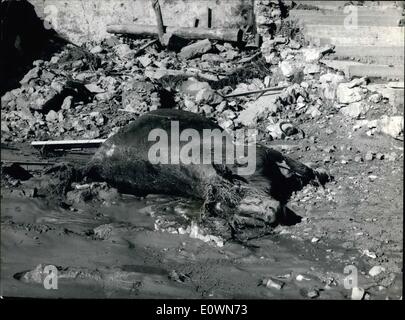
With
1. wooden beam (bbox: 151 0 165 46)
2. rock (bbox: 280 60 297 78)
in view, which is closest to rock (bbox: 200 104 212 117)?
rock (bbox: 280 60 297 78)

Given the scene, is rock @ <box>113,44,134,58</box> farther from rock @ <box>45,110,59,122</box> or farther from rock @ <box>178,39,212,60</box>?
rock @ <box>45,110,59,122</box>

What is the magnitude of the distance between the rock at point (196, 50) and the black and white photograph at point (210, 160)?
43mm

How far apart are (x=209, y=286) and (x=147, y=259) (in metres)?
0.69

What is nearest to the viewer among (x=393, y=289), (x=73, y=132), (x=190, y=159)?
(x=393, y=289)

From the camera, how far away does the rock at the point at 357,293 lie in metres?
3.62

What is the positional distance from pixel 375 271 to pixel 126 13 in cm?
788

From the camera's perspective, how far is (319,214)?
4.85 m

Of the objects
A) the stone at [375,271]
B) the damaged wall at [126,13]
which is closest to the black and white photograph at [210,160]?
the stone at [375,271]

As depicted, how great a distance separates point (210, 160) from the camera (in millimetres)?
4945

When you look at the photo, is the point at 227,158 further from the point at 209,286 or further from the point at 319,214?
the point at 209,286

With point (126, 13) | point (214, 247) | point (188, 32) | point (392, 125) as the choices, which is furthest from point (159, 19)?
point (214, 247)

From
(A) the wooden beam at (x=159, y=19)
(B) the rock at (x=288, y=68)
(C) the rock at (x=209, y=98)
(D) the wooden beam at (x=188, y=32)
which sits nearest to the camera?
(C) the rock at (x=209, y=98)

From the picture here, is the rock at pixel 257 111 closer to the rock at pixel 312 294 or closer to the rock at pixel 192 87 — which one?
the rock at pixel 192 87
